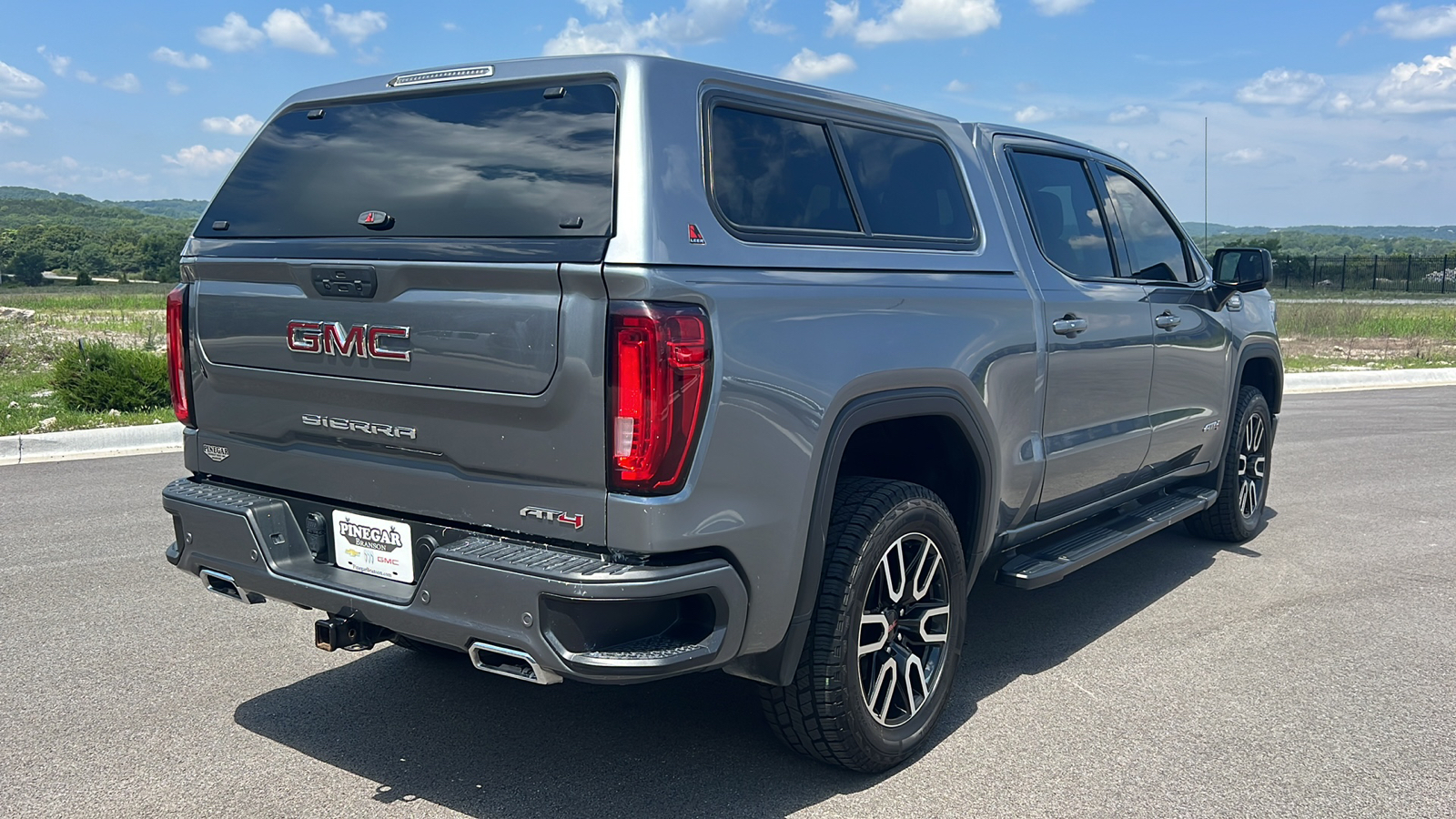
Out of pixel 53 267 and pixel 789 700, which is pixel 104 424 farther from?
pixel 53 267

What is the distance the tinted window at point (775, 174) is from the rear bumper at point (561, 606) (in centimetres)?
101

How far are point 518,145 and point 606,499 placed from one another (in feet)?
3.31

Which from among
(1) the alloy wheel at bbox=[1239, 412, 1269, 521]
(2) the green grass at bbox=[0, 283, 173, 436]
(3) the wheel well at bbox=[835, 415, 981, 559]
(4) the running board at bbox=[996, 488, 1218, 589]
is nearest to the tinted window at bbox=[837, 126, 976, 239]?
(3) the wheel well at bbox=[835, 415, 981, 559]

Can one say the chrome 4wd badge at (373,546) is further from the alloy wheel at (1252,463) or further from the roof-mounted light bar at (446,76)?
the alloy wheel at (1252,463)

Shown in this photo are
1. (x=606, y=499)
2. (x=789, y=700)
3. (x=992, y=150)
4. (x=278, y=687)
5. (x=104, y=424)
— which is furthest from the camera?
(x=104, y=424)

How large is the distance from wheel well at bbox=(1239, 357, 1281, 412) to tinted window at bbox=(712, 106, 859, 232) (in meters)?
4.08

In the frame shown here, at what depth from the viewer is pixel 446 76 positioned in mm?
3420

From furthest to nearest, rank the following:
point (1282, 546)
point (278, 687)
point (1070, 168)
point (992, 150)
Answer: point (1282, 546) < point (1070, 168) < point (992, 150) < point (278, 687)

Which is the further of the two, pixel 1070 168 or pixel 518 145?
pixel 1070 168

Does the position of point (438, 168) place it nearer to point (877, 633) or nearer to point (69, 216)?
point (877, 633)

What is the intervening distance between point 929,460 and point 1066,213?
146 cm

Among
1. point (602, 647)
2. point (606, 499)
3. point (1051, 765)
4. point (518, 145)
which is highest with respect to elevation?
point (518, 145)

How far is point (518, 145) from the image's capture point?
3.09m

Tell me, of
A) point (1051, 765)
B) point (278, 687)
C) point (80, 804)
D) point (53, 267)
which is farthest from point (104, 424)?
point (53, 267)
